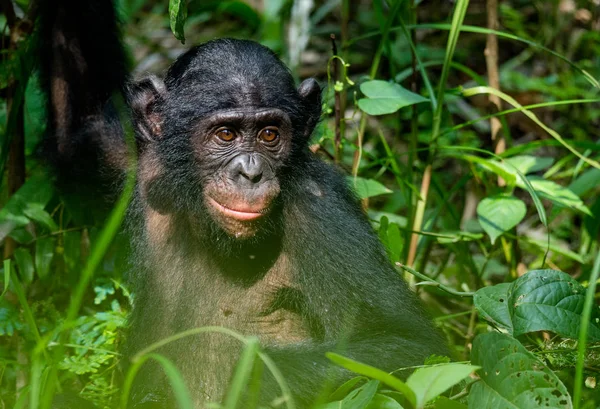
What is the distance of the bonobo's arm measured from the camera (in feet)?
18.1

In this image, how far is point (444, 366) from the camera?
9.68ft

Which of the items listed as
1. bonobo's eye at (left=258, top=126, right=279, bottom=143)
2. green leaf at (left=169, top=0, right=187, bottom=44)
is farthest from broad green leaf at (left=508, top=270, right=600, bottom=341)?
green leaf at (left=169, top=0, right=187, bottom=44)

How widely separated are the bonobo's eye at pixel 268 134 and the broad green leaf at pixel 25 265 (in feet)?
6.33

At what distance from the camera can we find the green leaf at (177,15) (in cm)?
425

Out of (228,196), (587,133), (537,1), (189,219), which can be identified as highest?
(228,196)

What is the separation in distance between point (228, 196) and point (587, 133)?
646 centimetres

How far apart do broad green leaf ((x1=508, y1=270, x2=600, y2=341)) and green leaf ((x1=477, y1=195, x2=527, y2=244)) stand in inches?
65.9

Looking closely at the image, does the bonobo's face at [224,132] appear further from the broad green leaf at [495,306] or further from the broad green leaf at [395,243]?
the broad green leaf at [495,306]

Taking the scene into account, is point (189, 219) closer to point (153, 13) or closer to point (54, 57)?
point (54, 57)

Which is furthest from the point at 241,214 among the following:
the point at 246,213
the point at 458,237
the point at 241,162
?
the point at 458,237

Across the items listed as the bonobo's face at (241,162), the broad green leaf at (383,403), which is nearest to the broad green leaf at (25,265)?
the bonobo's face at (241,162)

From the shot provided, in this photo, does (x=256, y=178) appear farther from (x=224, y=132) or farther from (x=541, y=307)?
(x=541, y=307)

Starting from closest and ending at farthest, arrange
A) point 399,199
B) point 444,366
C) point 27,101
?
point 444,366
point 27,101
point 399,199

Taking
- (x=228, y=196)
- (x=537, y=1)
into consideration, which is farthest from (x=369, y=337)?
(x=537, y=1)
